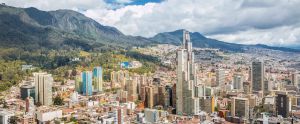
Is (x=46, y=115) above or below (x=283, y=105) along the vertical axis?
below

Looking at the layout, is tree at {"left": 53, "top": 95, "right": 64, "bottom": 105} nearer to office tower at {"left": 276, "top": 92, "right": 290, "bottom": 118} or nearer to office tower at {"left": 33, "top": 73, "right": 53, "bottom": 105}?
office tower at {"left": 33, "top": 73, "right": 53, "bottom": 105}

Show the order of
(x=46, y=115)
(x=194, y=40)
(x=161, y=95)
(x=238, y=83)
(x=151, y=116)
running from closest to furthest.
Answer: (x=151, y=116), (x=46, y=115), (x=161, y=95), (x=238, y=83), (x=194, y=40)

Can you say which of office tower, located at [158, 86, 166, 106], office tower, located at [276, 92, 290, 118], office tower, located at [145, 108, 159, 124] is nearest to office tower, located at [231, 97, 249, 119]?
office tower, located at [276, 92, 290, 118]

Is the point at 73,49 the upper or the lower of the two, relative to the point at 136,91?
upper

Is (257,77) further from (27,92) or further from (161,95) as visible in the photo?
(27,92)

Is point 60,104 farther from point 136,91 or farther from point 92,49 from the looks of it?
point 92,49

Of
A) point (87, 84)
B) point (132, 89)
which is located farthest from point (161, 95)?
point (87, 84)

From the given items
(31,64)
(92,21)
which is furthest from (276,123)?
(92,21)

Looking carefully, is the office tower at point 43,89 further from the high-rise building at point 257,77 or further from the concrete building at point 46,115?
the high-rise building at point 257,77
